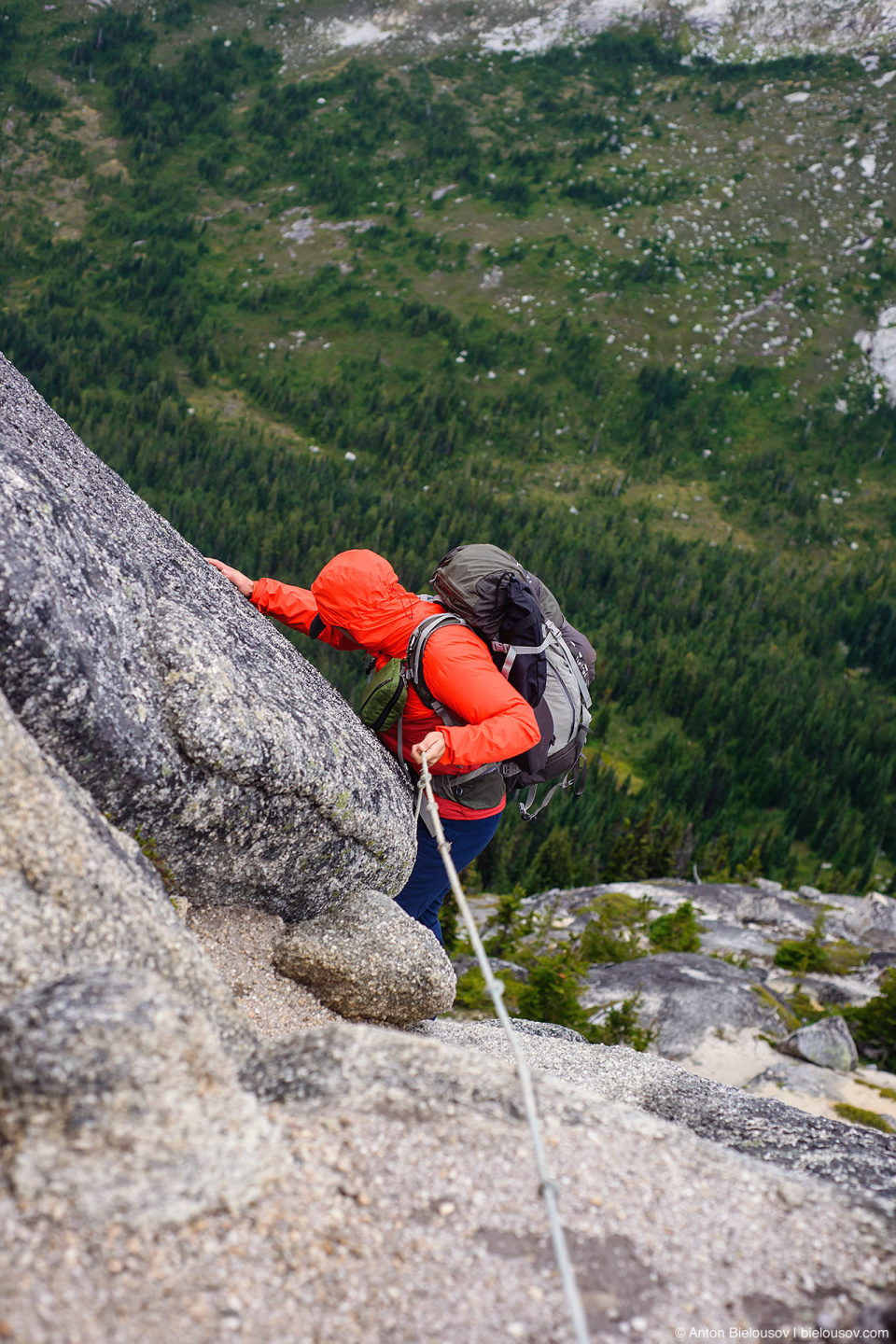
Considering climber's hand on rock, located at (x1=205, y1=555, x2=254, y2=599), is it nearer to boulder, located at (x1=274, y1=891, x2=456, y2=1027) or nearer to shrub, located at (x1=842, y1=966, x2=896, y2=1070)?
boulder, located at (x1=274, y1=891, x2=456, y2=1027)

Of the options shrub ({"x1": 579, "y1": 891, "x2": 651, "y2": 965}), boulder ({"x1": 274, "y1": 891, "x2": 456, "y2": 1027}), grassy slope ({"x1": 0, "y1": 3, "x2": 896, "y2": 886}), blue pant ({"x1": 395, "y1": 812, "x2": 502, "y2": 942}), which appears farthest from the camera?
grassy slope ({"x1": 0, "y1": 3, "x2": 896, "y2": 886})

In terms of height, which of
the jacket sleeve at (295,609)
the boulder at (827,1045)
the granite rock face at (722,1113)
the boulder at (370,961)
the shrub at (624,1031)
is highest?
the jacket sleeve at (295,609)

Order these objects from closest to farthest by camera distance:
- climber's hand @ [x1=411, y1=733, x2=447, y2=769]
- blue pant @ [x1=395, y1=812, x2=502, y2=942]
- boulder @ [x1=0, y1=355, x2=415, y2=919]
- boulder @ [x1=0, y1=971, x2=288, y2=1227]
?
boulder @ [x1=0, y1=971, x2=288, y2=1227] < boulder @ [x1=0, y1=355, x2=415, y2=919] < climber's hand @ [x1=411, y1=733, x2=447, y2=769] < blue pant @ [x1=395, y1=812, x2=502, y2=942]

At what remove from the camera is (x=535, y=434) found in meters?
183

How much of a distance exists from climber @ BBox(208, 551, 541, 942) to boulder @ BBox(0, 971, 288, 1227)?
3.42 meters

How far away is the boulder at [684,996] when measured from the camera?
990 inches

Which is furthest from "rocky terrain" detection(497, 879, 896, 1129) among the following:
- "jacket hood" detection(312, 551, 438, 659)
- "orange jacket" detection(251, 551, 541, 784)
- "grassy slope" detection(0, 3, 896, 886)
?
"grassy slope" detection(0, 3, 896, 886)

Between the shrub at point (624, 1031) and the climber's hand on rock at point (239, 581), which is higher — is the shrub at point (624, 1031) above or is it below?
below

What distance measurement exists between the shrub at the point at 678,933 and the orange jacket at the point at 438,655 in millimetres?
32079

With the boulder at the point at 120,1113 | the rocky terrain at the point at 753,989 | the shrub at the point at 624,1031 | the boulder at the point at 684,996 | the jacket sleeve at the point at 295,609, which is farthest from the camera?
the boulder at the point at 684,996

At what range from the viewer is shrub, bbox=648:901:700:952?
125 ft

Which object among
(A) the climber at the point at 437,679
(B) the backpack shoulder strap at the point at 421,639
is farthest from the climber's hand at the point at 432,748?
(B) the backpack shoulder strap at the point at 421,639

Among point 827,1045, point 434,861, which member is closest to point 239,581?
point 434,861

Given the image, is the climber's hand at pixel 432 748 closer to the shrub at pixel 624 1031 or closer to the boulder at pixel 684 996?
the shrub at pixel 624 1031
